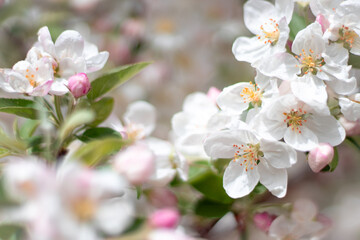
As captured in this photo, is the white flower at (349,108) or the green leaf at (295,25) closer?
the white flower at (349,108)

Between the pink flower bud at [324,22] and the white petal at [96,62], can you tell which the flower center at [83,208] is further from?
the pink flower bud at [324,22]

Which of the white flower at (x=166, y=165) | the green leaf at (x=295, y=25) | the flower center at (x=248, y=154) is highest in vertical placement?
the green leaf at (x=295, y=25)

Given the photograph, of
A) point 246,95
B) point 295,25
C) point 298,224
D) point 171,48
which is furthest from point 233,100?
point 171,48

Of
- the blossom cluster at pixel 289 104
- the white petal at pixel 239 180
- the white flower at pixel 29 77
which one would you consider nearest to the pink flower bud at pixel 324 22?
the blossom cluster at pixel 289 104

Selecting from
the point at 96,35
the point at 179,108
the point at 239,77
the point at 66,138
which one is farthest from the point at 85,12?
the point at 66,138

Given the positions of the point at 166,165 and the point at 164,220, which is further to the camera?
the point at 166,165

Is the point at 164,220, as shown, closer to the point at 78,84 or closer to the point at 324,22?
the point at 78,84

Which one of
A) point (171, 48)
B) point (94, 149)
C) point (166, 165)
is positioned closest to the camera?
point (94, 149)
